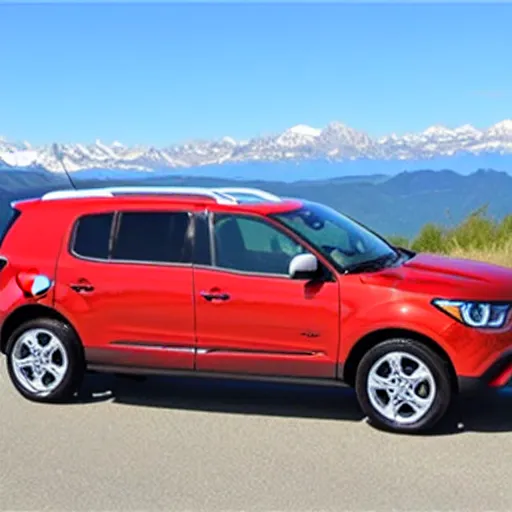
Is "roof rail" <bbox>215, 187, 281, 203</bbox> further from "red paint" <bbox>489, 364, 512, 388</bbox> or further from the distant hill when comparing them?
"red paint" <bbox>489, 364, 512, 388</bbox>

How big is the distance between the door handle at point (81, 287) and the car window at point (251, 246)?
1027mm

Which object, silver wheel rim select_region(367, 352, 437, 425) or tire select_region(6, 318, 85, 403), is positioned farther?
tire select_region(6, 318, 85, 403)

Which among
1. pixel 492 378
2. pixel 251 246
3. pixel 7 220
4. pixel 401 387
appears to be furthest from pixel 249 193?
pixel 492 378

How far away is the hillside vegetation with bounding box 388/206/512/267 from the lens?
15.6m

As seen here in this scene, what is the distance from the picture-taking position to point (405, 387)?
5523mm

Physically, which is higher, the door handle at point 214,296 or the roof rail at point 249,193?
the roof rail at point 249,193

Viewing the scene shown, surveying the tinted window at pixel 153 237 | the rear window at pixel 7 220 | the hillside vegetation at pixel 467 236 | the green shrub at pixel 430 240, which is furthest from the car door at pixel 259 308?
the green shrub at pixel 430 240

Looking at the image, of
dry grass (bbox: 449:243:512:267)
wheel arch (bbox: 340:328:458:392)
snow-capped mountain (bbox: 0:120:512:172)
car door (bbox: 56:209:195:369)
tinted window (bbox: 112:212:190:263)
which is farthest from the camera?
snow-capped mountain (bbox: 0:120:512:172)

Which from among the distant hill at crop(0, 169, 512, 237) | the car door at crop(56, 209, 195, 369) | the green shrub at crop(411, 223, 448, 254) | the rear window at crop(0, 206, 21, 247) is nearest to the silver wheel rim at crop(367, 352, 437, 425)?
the car door at crop(56, 209, 195, 369)

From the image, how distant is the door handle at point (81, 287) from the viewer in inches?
246

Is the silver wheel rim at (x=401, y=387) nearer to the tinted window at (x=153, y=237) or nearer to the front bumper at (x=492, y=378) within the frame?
the front bumper at (x=492, y=378)

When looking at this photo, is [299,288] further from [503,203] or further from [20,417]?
[503,203]

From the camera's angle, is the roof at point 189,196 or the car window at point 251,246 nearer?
the car window at point 251,246

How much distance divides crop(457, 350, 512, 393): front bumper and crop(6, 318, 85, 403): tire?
294cm
